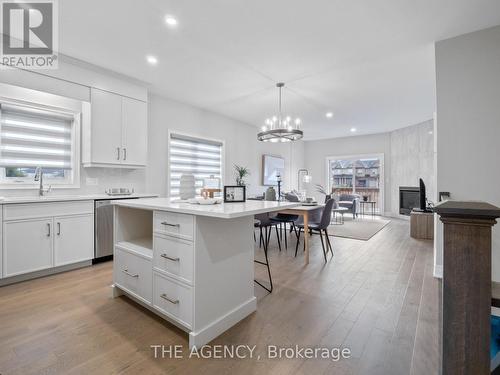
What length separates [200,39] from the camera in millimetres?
2742

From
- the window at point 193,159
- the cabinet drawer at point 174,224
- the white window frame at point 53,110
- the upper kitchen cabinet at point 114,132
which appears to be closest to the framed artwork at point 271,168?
the window at point 193,159

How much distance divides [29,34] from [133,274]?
2.98 metres

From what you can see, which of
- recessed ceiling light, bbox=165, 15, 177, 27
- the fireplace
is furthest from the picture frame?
the fireplace

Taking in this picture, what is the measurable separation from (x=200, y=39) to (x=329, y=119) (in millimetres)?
4367

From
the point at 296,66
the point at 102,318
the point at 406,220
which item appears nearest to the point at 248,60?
the point at 296,66

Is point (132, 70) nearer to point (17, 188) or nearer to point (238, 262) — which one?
point (17, 188)

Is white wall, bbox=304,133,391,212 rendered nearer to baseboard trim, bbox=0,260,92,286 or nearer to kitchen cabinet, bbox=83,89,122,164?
kitchen cabinet, bbox=83,89,122,164

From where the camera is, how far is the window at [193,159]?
4.83 meters

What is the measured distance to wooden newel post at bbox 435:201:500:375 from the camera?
66 centimetres

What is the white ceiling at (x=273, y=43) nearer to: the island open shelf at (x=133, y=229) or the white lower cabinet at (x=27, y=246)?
the island open shelf at (x=133, y=229)

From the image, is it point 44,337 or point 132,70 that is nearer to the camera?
point 44,337

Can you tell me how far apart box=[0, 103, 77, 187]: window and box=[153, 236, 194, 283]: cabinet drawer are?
2474 millimetres

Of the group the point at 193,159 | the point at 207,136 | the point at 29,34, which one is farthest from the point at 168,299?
the point at 207,136

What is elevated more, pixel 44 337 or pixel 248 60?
pixel 248 60
